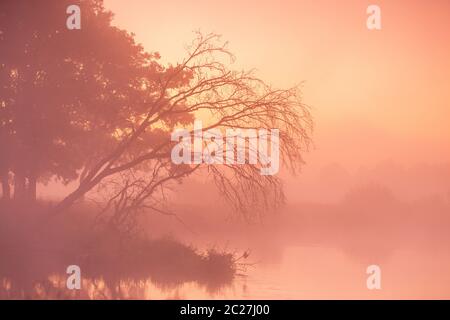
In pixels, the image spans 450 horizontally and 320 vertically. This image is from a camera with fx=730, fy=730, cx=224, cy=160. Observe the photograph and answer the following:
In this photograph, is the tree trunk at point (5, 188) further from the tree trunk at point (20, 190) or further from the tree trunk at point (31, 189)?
the tree trunk at point (31, 189)

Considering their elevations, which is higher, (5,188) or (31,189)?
(5,188)

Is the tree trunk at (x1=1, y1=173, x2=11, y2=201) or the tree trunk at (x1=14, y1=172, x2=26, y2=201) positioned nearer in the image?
the tree trunk at (x1=14, y1=172, x2=26, y2=201)

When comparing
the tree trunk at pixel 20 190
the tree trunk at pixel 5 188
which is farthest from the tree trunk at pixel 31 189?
the tree trunk at pixel 5 188

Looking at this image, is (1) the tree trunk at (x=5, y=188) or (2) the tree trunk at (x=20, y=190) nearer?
(2) the tree trunk at (x=20, y=190)

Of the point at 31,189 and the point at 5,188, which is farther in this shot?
the point at 5,188

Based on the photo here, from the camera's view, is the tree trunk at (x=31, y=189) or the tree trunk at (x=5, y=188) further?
the tree trunk at (x=5, y=188)

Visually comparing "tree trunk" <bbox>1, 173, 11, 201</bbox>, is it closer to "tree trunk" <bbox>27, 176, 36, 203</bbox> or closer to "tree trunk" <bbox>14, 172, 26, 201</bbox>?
"tree trunk" <bbox>14, 172, 26, 201</bbox>

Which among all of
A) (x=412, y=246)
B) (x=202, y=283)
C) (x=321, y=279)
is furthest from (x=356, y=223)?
(x=202, y=283)

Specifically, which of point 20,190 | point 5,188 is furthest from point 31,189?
point 5,188

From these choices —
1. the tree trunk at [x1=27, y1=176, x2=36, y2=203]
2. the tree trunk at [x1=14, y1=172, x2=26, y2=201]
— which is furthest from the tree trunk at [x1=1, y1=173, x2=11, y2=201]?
the tree trunk at [x1=27, y1=176, x2=36, y2=203]

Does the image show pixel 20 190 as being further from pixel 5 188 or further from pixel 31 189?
pixel 5 188

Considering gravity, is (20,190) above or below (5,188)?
below
